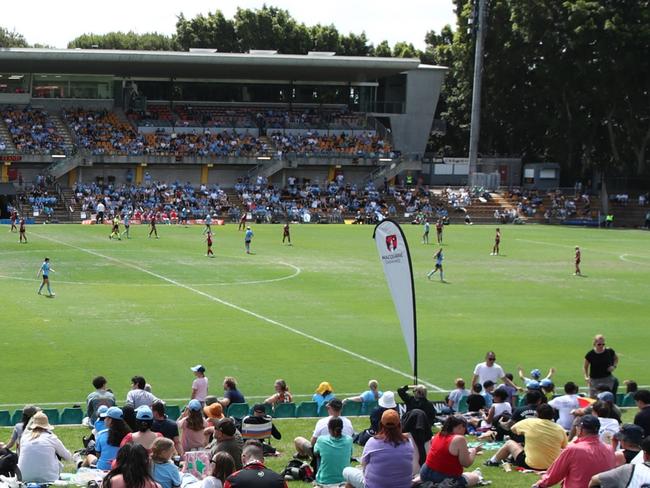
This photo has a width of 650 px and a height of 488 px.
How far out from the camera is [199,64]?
86625 mm

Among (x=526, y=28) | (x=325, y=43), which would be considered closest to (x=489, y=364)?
(x=526, y=28)

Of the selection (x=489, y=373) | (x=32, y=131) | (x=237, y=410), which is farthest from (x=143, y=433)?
(x=32, y=131)

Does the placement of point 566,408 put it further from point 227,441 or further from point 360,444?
point 227,441

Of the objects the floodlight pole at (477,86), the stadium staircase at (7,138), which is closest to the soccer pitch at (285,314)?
the stadium staircase at (7,138)

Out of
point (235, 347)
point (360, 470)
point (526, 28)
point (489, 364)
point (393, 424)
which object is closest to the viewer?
point (393, 424)

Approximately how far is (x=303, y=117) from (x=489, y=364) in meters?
75.2

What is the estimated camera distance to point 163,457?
11.5m

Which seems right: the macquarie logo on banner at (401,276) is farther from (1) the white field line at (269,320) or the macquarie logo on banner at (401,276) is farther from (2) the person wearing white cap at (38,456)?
(1) the white field line at (269,320)

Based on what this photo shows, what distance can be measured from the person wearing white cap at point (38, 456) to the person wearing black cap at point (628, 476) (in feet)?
22.1

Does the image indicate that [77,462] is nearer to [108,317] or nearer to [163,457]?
[163,457]

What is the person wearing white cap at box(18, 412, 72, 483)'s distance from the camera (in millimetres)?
13945

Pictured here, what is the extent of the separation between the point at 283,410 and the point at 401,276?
3759 millimetres

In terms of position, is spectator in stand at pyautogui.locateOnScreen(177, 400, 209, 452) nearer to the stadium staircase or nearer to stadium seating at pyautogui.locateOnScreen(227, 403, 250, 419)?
stadium seating at pyautogui.locateOnScreen(227, 403, 250, 419)

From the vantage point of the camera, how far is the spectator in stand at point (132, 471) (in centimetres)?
966
